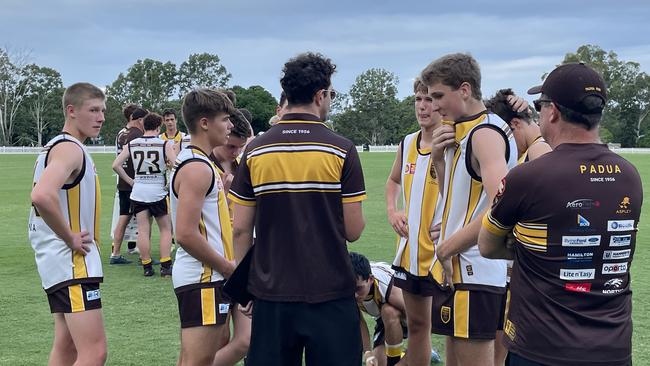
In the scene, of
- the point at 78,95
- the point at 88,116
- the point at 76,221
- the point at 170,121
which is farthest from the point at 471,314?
the point at 170,121

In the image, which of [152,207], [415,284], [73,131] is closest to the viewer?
[73,131]

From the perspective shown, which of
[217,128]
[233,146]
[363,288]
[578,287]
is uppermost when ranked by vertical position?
[217,128]

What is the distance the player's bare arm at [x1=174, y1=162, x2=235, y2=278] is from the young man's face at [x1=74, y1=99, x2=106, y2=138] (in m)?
0.97

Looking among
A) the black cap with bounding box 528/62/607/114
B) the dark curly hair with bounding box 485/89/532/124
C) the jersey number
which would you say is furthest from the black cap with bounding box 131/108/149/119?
the black cap with bounding box 528/62/607/114

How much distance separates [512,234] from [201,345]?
2234 mm

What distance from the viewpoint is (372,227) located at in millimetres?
13836

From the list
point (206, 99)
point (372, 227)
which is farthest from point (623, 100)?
point (206, 99)

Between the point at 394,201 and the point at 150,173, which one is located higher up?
the point at 150,173

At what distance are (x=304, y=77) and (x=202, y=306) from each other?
170cm

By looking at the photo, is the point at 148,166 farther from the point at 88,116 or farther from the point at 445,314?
the point at 445,314

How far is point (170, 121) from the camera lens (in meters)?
12.6

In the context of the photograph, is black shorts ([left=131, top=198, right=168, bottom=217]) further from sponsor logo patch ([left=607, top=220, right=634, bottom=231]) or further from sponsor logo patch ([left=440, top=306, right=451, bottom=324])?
sponsor logo patch ([left=607, top=220, right=634, bottom=231])

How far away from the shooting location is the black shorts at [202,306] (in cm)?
418

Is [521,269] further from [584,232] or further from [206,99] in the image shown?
[206,99]
